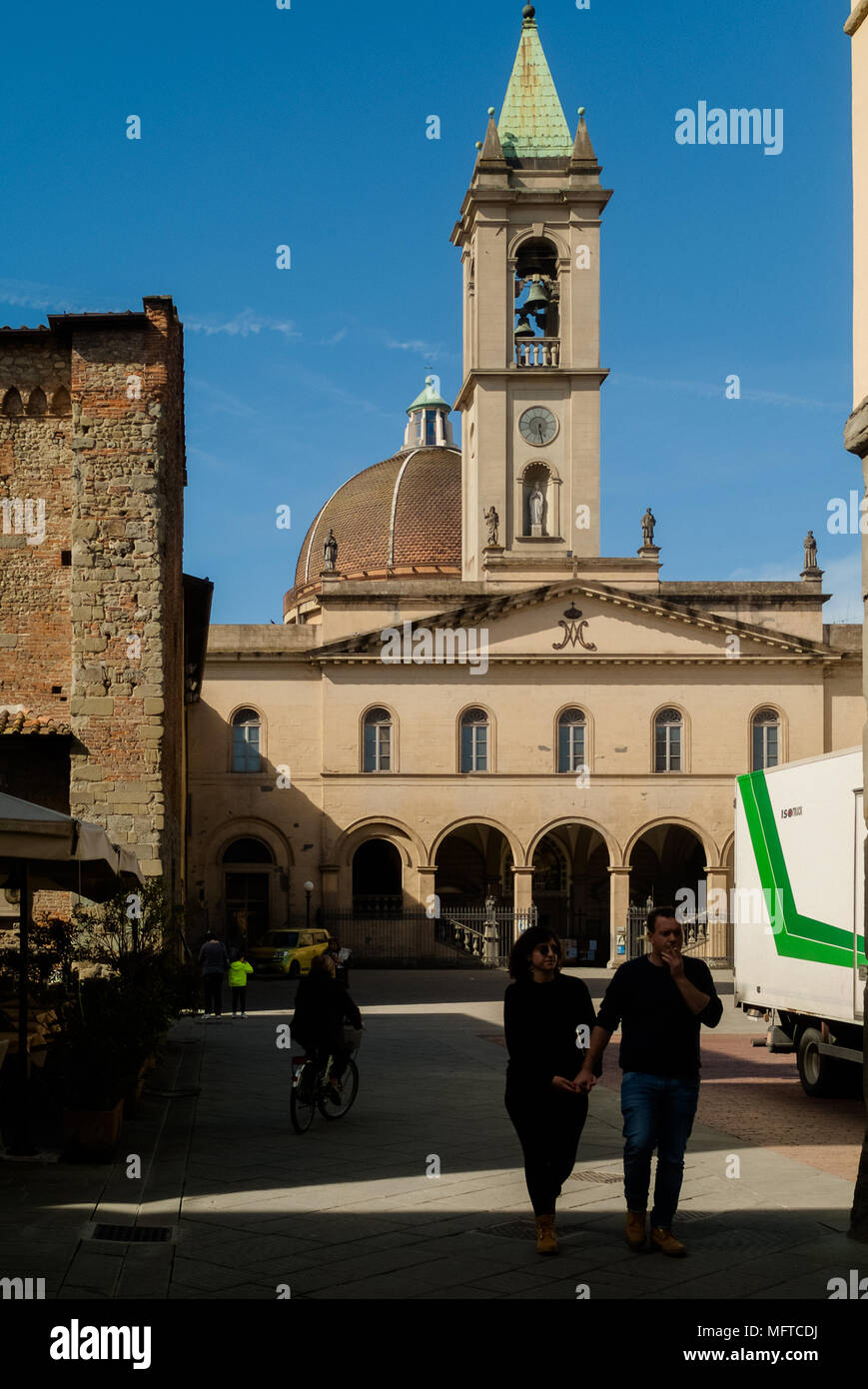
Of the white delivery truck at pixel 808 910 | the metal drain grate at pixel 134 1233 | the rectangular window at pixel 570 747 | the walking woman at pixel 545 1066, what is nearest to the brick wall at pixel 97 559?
the white delivery truck at pixel 808 910

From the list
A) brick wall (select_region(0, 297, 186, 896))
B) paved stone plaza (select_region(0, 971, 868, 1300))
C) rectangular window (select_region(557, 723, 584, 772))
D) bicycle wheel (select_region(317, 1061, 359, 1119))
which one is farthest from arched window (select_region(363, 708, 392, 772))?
bicycle wheel (select_region(317, 1061, 359, 1119))

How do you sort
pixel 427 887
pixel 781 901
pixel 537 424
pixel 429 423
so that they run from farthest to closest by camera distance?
pixel 429 423 < pixel 537 424 < pixel 427 887 < pixel 781 901

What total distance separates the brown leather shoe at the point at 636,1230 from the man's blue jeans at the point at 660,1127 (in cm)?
8

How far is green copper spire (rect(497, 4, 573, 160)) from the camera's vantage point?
52.5 m

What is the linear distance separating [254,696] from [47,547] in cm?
2687

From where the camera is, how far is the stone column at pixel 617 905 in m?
43.4

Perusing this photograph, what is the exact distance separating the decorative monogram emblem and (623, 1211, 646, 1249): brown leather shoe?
3833 cm

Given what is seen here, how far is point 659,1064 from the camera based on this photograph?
7.43 metres

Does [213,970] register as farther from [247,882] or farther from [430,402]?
[430,402]

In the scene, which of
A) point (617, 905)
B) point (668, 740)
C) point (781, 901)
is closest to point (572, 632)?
point (668, 740)

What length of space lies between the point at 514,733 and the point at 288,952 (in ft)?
35.7

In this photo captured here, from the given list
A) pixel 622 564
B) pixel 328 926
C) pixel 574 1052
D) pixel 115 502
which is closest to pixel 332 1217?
pixel 574 1052

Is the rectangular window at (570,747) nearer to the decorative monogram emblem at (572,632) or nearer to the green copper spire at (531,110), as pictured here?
the decorative monogram emblem at (572,632)

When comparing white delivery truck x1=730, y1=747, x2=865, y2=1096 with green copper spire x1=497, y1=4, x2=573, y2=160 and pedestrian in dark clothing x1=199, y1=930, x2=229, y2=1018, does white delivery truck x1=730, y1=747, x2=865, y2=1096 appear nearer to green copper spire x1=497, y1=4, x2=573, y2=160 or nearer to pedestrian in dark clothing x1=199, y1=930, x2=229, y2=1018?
pedestrian in dark clothing x1=199, y1=930, x2=229, y2=1018
